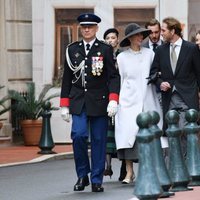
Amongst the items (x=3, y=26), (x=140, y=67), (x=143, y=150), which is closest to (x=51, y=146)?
(x=3, y=26)

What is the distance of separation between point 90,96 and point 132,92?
921 mm

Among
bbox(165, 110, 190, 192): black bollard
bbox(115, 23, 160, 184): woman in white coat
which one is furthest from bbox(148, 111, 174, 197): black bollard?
bbox(115, 23, 160, 184): woman in white coat

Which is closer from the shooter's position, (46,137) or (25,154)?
(46,137)

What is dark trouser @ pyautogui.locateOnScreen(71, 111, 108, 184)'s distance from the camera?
41.4ft

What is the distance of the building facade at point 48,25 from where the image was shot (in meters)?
23.7

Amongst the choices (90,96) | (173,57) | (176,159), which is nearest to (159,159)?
(176,159)

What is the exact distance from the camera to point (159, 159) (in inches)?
395

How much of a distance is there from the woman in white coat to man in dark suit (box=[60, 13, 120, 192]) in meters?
0.66

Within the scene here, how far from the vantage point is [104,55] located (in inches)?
505

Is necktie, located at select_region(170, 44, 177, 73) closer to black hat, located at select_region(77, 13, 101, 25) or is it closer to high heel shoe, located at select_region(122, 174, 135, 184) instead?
black hat, located at select_region(77, 13, 101, 25)

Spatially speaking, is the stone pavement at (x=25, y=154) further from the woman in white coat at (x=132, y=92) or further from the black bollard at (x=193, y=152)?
the black bollard at (x=193, y=152)

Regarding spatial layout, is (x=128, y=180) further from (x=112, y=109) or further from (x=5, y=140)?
(x=5, y=140)

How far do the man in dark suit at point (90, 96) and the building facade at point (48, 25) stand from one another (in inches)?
417

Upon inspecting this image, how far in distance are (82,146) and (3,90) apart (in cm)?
1101
